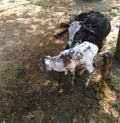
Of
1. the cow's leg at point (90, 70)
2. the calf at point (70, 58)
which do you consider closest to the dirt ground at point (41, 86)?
the cow's leg at point (90, 70)

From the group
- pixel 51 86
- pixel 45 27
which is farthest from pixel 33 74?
pixel 45 27

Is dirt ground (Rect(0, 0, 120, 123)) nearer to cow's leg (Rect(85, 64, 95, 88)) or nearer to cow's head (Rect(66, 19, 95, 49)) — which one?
cow's leg (Rect(85, 64, 95, 88))

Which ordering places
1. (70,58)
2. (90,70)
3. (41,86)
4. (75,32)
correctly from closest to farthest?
(70,58) < (90,70) < (75,32) < (41,86)

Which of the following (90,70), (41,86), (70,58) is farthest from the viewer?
(41,86)

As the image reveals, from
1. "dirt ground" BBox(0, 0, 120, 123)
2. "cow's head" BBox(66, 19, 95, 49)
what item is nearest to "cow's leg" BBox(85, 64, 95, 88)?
"dirt ground" BBox(0, 0, 120, 123)

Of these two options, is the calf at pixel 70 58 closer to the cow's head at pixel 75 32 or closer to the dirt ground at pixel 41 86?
the cow's head at pixel 75 32

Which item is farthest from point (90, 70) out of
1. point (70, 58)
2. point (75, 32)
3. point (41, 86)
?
point (41, 86)

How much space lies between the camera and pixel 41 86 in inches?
209

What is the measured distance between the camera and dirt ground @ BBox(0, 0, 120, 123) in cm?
479

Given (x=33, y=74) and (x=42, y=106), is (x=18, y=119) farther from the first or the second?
(x=33, y=74)

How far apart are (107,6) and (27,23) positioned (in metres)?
Result: 2.58

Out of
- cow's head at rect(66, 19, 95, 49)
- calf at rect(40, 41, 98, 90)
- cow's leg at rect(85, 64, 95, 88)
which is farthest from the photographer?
cow's head at rect(66, 19, 95, 49)

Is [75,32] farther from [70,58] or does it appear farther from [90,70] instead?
[90,70]

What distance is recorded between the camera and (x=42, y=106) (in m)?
4.92
